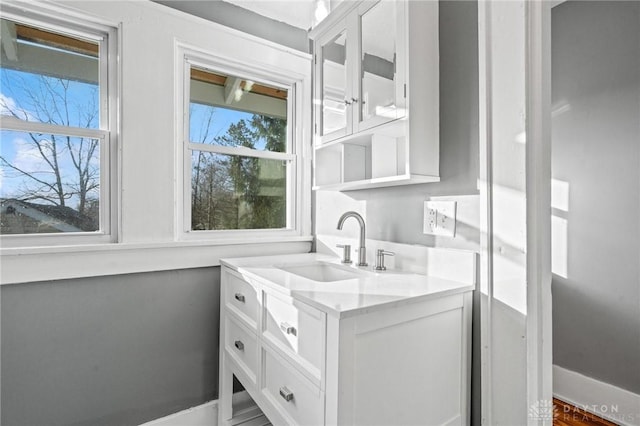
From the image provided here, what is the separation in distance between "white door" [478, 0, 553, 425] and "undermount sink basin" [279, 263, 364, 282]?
2.01 feet

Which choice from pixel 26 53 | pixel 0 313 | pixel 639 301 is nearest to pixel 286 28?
pixel 26 53

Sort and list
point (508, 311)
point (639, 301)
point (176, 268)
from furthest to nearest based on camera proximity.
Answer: point (639, 301) < point (176, 268) < point (508, 311)

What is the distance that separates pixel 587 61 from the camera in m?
1.94

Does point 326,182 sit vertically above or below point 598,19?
below

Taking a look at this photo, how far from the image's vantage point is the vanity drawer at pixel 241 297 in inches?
52.6

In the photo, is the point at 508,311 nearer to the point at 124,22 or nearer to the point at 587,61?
the point at 587,61

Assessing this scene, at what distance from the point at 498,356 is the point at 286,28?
74.2 inches

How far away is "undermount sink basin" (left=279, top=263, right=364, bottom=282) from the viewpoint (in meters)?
1.55

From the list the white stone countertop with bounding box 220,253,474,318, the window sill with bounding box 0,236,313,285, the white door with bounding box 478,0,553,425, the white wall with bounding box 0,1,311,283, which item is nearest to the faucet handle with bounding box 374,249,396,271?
the white stone countertop with bounding box 220,253,474,318

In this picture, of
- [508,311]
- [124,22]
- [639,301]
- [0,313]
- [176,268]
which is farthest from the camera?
[639,301]

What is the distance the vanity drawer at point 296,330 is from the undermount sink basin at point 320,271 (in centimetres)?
37

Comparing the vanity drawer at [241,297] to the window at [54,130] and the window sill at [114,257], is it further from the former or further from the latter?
the window at [54,130]

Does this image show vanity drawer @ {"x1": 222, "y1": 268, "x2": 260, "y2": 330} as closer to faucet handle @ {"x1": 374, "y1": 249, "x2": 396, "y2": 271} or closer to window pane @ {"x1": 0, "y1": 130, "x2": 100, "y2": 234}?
faucet handle @ {"x1": 374, "y1": 249, "x2": 396, "y2": 271}

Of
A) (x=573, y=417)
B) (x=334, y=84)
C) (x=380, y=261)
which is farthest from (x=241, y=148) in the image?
(x=573, y=417)
